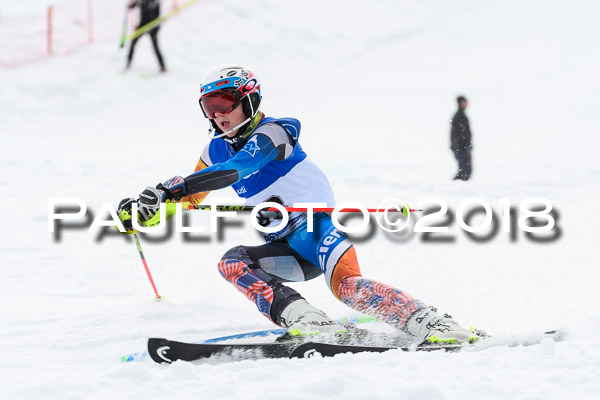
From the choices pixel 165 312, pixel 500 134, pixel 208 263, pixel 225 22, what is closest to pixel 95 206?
pixel 208 263

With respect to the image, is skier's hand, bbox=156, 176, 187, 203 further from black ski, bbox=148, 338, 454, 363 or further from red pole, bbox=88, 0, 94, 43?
red pole, bbox=88, 0, 94, 43

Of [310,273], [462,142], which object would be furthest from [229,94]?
[462,142]

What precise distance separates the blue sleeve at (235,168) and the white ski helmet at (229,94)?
27cm

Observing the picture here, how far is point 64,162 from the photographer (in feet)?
33.4

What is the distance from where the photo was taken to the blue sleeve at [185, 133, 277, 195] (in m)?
3.70

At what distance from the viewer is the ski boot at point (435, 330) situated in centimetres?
340

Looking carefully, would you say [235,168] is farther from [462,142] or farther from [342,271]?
[462,142]

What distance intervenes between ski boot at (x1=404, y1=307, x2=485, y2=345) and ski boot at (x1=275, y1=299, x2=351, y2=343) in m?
0.33

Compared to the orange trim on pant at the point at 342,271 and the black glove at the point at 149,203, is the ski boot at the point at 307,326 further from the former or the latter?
the black glove at the point at 149,203

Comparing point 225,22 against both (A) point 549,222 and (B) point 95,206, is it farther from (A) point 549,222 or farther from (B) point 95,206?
(A) point 549,222

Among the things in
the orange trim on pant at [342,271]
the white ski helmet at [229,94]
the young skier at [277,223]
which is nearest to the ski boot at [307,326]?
the young skier at [277,223]

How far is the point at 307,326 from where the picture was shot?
3477 mm

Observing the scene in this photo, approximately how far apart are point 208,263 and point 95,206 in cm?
214

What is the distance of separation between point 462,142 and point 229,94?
6.01 m
